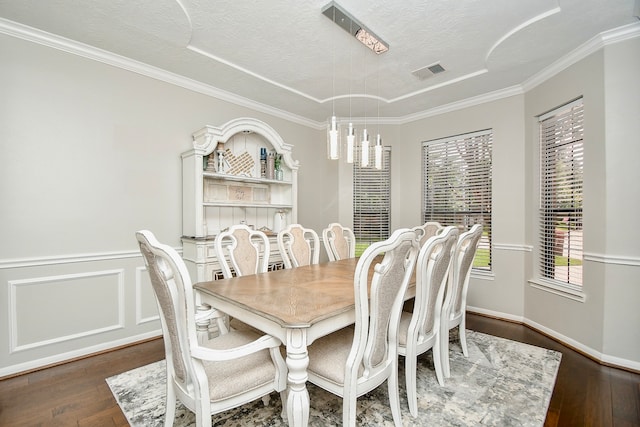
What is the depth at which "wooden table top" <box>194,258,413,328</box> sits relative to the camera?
142 cm

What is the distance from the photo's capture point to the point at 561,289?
2.96 metres

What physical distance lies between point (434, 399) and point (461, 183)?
2.94 meters

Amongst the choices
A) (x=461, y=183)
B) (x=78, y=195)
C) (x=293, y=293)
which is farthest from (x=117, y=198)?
(x=461, y=183)

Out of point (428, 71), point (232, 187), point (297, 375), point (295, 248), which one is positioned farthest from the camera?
point (232, 187)

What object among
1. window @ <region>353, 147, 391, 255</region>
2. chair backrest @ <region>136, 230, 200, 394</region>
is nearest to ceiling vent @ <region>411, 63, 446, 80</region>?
window @ <region>353, 147, 391, 255</region>

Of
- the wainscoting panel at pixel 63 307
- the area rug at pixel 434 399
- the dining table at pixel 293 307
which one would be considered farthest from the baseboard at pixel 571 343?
the wainscoting panel at pixel 63 307

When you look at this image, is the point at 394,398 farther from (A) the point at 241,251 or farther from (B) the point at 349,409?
(A) the point at 241,251

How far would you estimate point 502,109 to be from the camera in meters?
3.68

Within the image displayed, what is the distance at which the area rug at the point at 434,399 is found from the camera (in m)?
1.75

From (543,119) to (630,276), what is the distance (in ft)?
5.99

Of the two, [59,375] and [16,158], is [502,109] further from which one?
[59,375]

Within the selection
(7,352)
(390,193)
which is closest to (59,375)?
(7,352)

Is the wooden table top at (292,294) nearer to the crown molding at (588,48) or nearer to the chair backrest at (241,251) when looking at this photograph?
the chair backrest at (241,251)

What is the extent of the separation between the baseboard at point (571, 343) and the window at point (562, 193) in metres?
0.55
